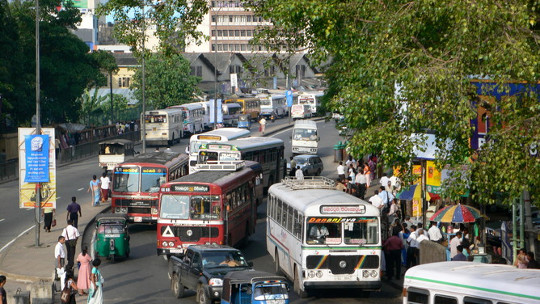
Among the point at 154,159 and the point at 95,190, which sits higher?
the point at 154,159

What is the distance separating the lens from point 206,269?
22234 mm

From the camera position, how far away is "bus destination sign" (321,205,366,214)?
22.8 meters

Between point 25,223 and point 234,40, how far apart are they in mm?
147918

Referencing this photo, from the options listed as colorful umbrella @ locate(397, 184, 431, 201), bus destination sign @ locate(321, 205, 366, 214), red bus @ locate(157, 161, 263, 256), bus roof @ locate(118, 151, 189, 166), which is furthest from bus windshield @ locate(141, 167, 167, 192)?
bus destination sign @ locate(321, 205, 366, 214)

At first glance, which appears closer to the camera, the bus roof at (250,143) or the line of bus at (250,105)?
the bus roof at (250,143)

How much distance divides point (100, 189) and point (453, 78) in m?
27.3

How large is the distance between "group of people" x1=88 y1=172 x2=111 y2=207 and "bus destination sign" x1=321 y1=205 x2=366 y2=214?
67.8 feet

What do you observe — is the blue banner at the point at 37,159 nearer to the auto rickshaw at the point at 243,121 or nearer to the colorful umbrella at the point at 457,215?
the colorful umbrella at the point at 457,215

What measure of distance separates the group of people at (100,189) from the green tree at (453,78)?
2219cm

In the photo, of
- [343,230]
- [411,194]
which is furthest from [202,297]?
[411,194]

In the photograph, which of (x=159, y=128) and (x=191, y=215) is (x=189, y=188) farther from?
(x=159, y=128)

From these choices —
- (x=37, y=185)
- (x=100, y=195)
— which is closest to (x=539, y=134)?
(x=37, y=185)

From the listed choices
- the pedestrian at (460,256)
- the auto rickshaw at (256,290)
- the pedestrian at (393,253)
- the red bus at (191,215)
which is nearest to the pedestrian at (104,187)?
the red bus at (191,215)

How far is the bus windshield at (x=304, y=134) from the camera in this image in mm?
64438
